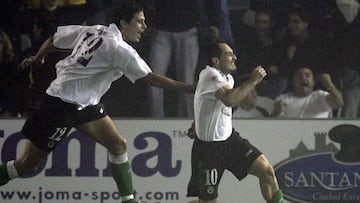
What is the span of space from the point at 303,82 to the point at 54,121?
2.44m

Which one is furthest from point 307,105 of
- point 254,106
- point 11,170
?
point 11,170

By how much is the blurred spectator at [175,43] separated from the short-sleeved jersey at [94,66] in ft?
3.14

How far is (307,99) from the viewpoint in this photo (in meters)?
9.34

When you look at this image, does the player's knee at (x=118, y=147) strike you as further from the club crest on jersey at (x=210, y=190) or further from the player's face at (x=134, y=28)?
the club crest on jersey at (x=210, y=190)

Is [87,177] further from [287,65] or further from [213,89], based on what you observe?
[287,65]

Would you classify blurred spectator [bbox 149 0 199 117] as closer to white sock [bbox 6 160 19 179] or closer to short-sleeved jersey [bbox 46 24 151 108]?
short-sleeved jersey [bbox 46 24 151 108]

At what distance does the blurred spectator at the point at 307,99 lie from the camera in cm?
931

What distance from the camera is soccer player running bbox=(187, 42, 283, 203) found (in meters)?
9.06

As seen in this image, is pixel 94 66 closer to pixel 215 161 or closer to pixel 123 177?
pixel 123 177

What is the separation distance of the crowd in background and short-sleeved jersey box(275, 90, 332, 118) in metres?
0.07

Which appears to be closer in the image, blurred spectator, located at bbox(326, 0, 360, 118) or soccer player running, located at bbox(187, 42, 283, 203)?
soccer player running, located at bbox(187, 42, 283, 203)

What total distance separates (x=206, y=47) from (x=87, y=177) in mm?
1594

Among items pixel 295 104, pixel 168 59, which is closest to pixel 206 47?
pixel 168 59

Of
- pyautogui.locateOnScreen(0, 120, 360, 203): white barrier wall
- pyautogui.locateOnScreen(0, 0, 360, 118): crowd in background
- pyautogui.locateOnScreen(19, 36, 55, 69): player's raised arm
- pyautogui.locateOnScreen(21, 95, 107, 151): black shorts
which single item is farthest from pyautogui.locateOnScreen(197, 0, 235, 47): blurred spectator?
pyautogui.locateOnScreen(21, 95, 107, 151): black shorts
